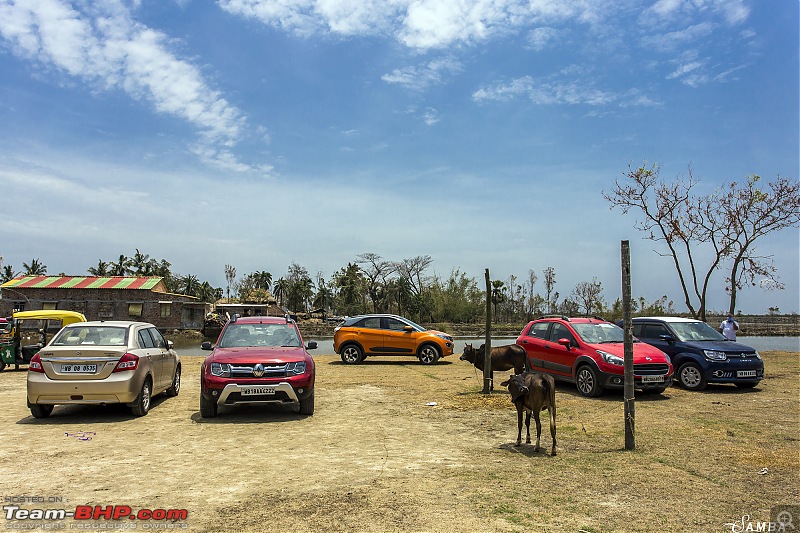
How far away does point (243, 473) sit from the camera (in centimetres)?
598

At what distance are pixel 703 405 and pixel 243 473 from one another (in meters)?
8.81

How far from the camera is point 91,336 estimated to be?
9625 mm

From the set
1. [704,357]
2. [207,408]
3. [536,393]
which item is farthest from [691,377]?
Result: [207,408]

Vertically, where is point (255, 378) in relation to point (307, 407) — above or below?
above

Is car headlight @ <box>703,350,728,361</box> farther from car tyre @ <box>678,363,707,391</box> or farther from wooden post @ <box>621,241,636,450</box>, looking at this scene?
wooden post @ <box>621,241,636,450</box>

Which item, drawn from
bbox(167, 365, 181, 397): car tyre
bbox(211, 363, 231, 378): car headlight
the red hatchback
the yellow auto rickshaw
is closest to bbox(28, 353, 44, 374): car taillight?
bbox(211, 363, 231, 378): car headlight

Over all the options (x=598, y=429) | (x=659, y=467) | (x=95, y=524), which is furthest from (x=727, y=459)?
(x=95, y=524)

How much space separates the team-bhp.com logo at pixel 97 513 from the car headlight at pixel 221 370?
4.13 metres

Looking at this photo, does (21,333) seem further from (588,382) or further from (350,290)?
(350,290)

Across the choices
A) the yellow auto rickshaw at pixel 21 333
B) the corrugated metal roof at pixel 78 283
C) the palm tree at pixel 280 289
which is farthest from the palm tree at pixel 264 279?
the yellow auto rickshaw at pixel 21 333

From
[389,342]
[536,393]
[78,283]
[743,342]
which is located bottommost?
[743,342]

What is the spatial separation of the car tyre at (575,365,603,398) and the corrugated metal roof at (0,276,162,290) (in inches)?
2229

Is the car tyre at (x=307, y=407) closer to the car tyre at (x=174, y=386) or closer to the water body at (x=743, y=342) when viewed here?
the car tyre at (x=174, y=386)

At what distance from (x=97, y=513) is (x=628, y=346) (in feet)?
20.3
